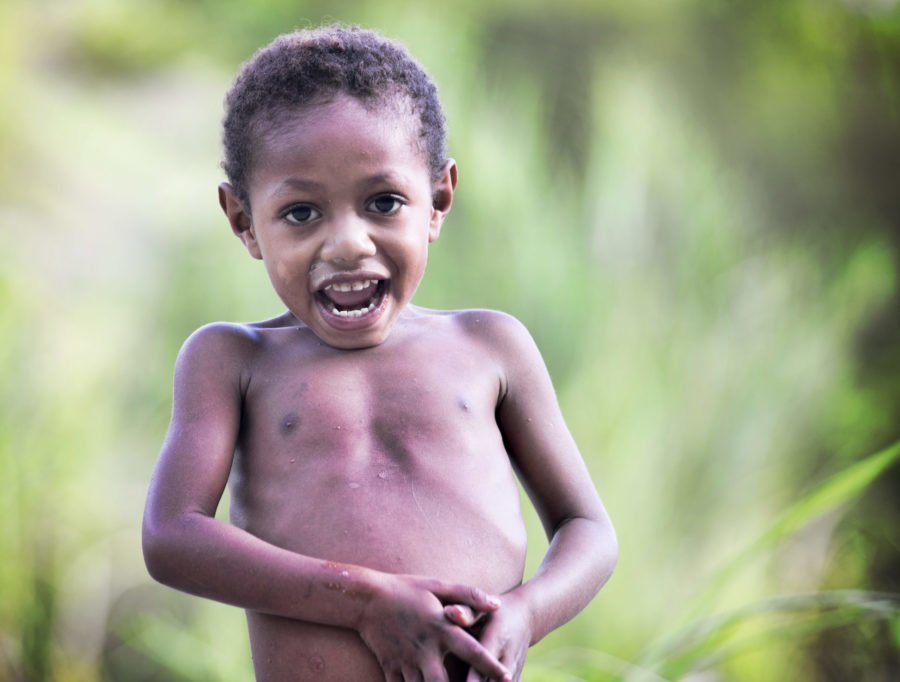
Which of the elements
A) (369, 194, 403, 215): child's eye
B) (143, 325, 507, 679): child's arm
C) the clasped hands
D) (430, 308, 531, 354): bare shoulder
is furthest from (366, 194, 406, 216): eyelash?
the clasped hands

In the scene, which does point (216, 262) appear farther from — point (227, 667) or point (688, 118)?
point (688, 118)

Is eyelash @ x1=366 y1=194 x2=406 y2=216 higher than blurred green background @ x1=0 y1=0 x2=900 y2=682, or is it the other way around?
blurred green background @ x1=0 y1=0 x2=900 y2=682

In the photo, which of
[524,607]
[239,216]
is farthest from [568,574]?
[239,216]

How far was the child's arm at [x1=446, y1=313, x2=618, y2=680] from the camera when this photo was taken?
129 centimetres

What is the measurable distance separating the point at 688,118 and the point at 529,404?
7.82 feet

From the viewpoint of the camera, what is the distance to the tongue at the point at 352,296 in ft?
4.39

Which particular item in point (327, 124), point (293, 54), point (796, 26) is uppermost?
point (796, 26)

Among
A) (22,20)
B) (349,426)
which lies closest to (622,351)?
(349,426)

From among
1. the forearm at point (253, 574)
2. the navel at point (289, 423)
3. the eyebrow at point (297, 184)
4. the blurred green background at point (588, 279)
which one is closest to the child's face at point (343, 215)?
the eyebrow at point (297, 184)

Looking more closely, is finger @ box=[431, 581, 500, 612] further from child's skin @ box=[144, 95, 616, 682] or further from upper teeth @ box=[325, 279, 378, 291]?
upper teeth @ box=[325, 279, 378, 291]

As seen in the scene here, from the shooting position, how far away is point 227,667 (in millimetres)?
2982

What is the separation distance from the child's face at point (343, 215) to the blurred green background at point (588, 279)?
1.63m

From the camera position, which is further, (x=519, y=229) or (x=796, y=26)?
(x=796, y=26)

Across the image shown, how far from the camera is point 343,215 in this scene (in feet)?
4.25
